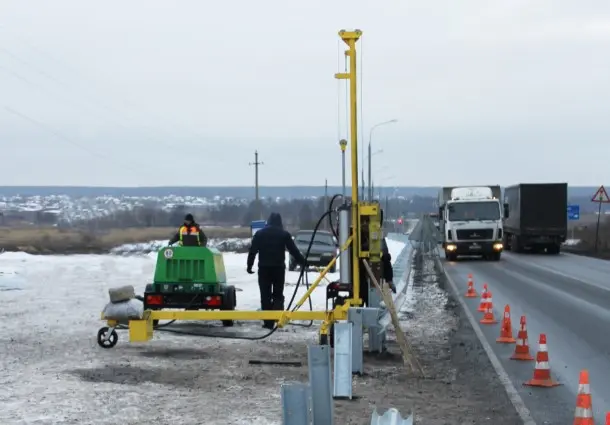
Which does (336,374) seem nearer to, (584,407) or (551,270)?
(584,407)

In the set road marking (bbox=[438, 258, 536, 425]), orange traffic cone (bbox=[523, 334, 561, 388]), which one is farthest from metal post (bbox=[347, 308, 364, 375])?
orange traffic cone (bbox=[523, 334, 561, 388])

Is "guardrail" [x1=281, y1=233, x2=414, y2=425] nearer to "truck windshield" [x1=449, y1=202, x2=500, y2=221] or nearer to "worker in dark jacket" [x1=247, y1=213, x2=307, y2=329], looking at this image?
"worker in dark jacket" [x1=247, y1=213, x2=307, y2=329]

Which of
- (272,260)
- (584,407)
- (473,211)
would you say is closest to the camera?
(584,407)

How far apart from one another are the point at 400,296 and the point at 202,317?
9.90 metres

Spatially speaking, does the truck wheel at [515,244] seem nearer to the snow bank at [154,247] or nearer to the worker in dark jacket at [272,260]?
the snow bank at [154,247]

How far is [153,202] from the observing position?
83.0 meters

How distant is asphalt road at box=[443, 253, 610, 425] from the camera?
396 inches

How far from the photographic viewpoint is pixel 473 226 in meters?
41.1

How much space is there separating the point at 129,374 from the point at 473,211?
106ft

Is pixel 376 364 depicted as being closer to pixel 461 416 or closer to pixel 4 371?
pixel 461 416

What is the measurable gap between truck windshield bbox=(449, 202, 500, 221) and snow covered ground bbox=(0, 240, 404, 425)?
23.5 m

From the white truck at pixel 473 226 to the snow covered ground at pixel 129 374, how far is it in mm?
23225

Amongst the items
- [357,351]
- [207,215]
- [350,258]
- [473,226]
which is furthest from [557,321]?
[207,215]

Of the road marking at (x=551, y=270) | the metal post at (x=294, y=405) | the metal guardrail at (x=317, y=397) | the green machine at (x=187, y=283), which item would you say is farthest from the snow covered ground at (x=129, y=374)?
the road marking at (x=551, y=270)
